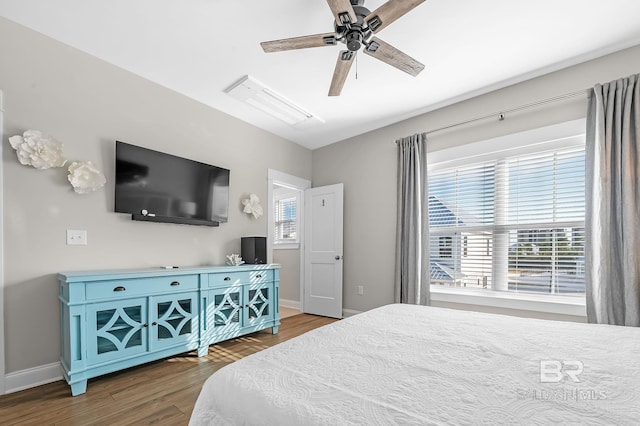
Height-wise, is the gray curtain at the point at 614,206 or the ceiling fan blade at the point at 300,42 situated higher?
the ceiling fan blade at the point at 300,42

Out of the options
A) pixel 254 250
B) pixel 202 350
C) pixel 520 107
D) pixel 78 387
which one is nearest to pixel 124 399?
pixel 78 387

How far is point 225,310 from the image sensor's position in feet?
10.2

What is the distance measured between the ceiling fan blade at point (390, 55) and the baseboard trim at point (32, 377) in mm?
3245

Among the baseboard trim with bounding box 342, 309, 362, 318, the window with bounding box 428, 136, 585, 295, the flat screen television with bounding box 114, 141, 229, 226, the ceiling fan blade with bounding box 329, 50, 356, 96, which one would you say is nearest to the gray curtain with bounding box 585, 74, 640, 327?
the window with bounding box 428, 136, 585, 295

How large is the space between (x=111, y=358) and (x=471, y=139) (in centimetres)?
385

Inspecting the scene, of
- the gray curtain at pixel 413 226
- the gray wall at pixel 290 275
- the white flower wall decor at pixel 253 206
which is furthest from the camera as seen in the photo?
the gray wall at pixel 290 275

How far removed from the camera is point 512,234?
10.2ft

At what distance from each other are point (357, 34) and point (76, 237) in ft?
8.58

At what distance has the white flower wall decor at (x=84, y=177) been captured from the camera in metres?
2.43

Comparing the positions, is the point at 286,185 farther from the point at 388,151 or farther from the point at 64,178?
the point at 64,178

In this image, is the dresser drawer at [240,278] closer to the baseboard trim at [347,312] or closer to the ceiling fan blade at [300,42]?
the baseboard trim at [347,312]

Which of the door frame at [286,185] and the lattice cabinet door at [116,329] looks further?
the door frame at [286,185]

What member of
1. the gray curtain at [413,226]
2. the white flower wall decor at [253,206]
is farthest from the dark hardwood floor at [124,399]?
the gray curtain at [413,226]

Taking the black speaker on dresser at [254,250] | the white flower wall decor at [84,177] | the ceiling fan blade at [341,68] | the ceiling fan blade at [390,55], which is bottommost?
the black speaker on dresser at [254,250]
